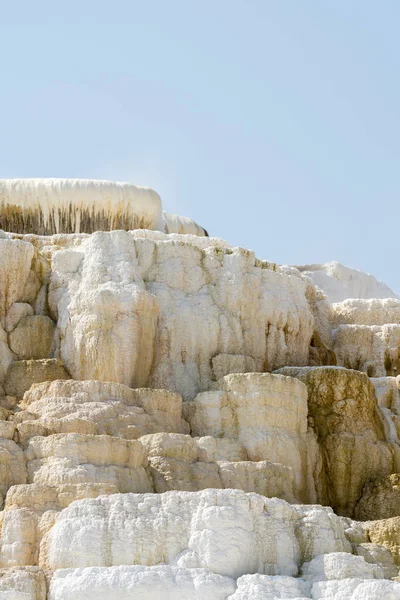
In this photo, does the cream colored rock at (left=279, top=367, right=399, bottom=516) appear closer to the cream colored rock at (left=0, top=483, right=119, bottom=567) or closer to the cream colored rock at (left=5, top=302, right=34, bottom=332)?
the cream colored rock at (left=5, top=302, right=34, bottom=332)

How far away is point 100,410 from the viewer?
28266 mm

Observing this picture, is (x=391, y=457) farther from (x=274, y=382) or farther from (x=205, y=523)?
(x=205, y=523)

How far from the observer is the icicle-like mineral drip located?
43312 millimetres

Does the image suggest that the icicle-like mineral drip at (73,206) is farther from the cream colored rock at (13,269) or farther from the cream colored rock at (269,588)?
the cream colored rock at (269,588)

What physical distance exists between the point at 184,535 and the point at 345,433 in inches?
350

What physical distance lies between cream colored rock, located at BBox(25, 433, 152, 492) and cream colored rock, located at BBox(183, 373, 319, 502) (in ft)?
12.7

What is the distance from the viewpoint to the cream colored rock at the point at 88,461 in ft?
84.4

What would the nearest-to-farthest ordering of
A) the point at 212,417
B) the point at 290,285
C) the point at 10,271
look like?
the point at 212,417 < the point at 10,271 < the point at 290,285

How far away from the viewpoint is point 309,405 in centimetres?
3225

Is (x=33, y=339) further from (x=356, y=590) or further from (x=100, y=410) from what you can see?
(x=356, y=590)

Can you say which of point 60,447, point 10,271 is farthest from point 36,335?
point 60,447

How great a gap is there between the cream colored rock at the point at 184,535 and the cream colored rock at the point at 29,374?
6.86 metres

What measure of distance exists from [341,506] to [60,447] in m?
7.41

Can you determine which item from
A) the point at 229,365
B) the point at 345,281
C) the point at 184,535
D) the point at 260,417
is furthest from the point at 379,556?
the point at 345,281
